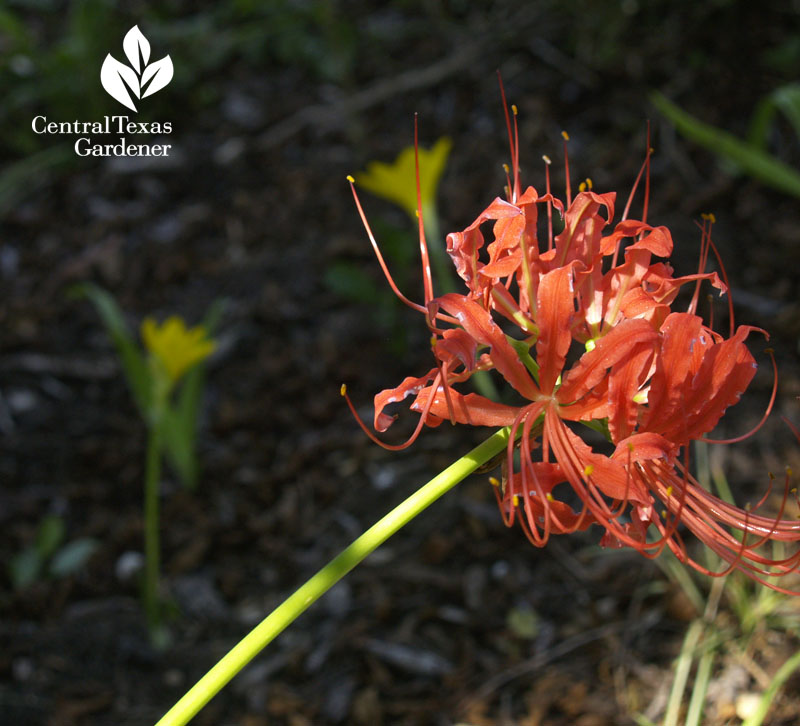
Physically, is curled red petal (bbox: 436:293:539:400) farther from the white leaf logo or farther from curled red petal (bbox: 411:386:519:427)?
the white leaf logo

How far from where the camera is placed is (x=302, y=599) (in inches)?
28.5

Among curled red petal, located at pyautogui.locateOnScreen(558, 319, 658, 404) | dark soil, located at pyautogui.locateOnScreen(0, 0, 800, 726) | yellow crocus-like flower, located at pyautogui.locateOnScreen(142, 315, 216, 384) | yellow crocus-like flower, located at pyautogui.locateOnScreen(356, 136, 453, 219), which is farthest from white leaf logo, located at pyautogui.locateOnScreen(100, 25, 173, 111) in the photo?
curled red petal, located at pyautogui.locateOnScreen(558, 319, 658, 404)

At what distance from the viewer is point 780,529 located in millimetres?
881

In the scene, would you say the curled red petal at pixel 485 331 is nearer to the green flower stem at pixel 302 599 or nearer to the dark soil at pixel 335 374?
the green flower stem at pixel 302 599

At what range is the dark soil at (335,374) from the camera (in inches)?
70.0

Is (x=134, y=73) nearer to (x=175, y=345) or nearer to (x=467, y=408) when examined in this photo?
(x=175, y=345)

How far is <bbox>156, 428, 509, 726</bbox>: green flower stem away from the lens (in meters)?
0.69

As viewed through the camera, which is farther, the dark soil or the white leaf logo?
the white leaf logo

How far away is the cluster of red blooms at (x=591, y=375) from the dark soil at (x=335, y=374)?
0.92 metres

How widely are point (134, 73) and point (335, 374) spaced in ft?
4.96

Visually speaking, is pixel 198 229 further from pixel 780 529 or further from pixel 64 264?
pixel 780 529

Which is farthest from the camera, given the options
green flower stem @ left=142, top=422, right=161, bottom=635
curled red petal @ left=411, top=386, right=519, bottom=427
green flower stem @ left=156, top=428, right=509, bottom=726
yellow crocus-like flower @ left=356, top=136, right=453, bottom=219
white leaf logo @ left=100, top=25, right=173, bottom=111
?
white leaf logo @ left=100, top=25, right=173, bottom=111

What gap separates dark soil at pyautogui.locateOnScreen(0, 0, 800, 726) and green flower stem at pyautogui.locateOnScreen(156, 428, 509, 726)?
1.06 m

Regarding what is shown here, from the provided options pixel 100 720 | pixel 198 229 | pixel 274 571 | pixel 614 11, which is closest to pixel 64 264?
pixel 198 229
